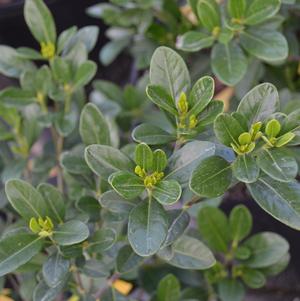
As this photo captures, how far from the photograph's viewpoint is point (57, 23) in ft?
6.03

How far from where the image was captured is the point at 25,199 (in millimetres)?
764

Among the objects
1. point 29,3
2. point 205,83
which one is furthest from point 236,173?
point 29,3

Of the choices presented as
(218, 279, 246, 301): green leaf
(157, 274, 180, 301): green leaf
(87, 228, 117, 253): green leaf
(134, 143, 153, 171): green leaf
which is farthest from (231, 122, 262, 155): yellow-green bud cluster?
(218, 279, 246, 301): green leaf

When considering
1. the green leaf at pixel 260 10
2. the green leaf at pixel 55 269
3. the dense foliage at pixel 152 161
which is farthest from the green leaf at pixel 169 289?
the green leaf at pixel 260 10

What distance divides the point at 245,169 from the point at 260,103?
87mm

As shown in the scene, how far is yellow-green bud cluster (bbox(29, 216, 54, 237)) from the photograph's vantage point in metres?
0.76

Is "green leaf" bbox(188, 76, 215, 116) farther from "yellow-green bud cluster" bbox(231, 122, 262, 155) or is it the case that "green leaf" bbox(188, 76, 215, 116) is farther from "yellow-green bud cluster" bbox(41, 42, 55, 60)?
"yellow-green bud cluster" bbox(41, 42, 55, 60)

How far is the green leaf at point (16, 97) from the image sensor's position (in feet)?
3.19

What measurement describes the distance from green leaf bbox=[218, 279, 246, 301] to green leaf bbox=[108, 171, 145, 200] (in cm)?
42

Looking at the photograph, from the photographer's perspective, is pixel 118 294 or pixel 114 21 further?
pixel 114 21

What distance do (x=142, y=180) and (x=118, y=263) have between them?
180 millimetres

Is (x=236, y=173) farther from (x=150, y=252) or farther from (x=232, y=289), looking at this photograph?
(x=232, y=289)

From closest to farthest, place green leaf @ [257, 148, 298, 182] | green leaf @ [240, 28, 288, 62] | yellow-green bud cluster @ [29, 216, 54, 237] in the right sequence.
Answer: green leaf @ [257, 148, 298, 182], yellow-green bud cluster @ [29, 216, 54, 237], green leaf @ [240, 28, 288, 62]

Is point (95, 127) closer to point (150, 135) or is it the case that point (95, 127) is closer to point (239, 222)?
point (150, 135)
